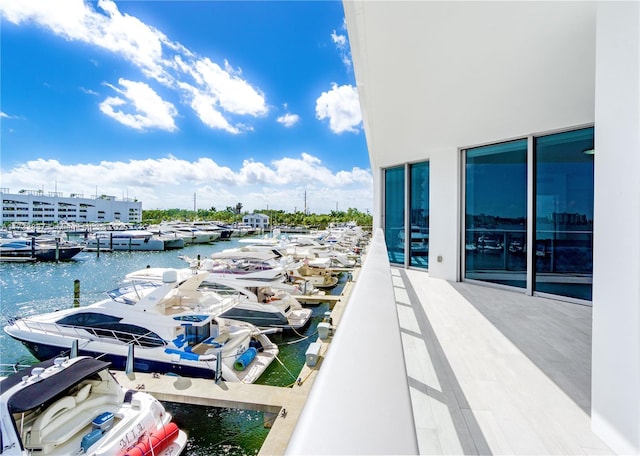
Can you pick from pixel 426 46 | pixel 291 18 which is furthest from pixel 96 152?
pixel 426 46

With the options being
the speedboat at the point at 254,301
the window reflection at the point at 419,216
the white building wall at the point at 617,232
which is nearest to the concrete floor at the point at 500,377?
the white building wall at the point at 617,232

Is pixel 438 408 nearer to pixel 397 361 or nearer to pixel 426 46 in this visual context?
pixel 397 361

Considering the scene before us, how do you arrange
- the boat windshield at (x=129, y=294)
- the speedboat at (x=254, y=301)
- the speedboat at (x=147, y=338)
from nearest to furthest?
the speedboat at (x=147, y=338)
the boat windshield at (x=129, y=294)
the speedboat at (x=254, y=301)

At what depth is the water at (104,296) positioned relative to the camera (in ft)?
17.2

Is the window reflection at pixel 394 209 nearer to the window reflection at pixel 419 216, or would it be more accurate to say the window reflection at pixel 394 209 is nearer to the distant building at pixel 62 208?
the window reflection at pixel 419 216

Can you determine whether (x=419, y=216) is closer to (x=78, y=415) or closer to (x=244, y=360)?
(x=244, y=360)

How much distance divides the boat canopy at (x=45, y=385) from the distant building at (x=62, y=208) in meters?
55.0

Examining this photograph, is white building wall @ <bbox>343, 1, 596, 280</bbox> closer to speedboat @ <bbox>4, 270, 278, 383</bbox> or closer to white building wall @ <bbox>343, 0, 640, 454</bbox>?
white building wall @ <bbox>343, 0, 640, 454</bbox>

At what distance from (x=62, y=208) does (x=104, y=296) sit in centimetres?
5249

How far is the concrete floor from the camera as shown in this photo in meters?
1.42

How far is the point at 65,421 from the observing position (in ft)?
13.1

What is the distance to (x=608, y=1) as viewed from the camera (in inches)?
54.6

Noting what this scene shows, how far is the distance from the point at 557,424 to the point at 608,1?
2046 mm

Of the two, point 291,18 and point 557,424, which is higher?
point 291,18
